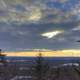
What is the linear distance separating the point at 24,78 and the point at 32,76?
0.91 m

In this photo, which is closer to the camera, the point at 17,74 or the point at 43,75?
the point at 43,75

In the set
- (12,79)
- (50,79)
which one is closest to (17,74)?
(12,79)

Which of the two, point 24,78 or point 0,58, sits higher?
point 0,58

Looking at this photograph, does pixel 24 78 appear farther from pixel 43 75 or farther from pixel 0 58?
pixel 0 58

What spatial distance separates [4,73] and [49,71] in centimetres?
438

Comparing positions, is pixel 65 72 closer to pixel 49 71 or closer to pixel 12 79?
pixel 49 71

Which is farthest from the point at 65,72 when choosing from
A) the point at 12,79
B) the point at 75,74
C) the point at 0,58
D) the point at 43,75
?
the point at 0,58

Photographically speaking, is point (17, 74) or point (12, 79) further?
point (17, 74)

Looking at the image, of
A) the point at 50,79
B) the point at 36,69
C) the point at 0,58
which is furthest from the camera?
the point at 0,58

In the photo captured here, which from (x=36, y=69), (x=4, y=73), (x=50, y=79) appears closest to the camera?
(x=50, y=79)

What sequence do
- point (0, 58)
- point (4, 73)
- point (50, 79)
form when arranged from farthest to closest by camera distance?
point (0, 58)
point (4, 73)
point (50, 79)

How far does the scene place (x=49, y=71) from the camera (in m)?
23.4

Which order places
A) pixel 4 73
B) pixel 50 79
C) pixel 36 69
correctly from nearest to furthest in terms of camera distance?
pixel 50 79
pixel 36 69
pixel 4 73

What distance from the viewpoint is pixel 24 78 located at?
22.0 metres
